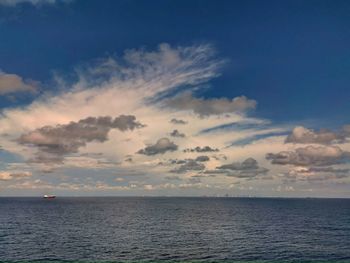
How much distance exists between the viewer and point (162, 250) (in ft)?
283

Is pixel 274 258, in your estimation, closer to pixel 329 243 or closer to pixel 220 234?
pixel 329 243

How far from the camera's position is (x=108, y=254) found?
81.4m

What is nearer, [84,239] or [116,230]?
[84,239]

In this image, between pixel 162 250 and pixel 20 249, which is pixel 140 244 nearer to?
pixel 162 250

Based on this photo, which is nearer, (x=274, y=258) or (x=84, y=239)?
(x=274, y=258)

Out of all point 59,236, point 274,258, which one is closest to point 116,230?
point 59,236

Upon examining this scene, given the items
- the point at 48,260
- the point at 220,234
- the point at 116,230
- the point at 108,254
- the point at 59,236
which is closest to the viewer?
the point at 48,260

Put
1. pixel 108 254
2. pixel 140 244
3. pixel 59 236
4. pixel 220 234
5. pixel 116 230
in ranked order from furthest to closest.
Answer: pixel 116 230 < pixel 220 234 < pixel 59 236 < pixel 140 244 < pixel 108 254

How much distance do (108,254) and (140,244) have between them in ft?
47.7

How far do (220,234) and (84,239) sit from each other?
1602 inches

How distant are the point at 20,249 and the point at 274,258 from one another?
183 feet

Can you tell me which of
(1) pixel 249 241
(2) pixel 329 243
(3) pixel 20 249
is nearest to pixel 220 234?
(1) pixel 249 241

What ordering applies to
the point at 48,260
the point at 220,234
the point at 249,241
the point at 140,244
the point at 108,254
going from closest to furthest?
the point at 48,260 < the point at 108,254 < the point at 140,244 < the point at 249,241 < the point at 220,234

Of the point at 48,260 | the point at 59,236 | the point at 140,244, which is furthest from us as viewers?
the point at 59,236
